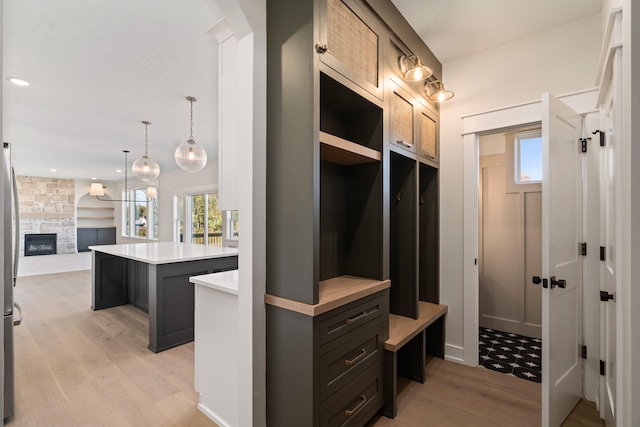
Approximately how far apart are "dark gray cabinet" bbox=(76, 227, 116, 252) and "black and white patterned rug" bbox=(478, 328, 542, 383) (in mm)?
11817

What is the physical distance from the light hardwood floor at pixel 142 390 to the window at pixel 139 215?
5671 millimetres

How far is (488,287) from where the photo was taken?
3676 mm

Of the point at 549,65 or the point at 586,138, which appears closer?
the point at 586,138

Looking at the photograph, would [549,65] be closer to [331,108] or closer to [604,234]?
[604,234]

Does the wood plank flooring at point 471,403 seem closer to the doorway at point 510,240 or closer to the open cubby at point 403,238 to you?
the open cubby at point 403,238

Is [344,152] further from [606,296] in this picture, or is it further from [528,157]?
[528,157]

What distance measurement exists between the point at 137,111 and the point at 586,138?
463 centimetres

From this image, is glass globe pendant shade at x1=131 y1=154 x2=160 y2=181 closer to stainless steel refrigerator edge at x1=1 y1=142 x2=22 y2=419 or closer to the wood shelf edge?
stainless steel refrigerator edge at x1=1 y1=142 x2=22 y2=419

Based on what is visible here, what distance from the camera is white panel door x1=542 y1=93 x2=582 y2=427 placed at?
75.4 inches

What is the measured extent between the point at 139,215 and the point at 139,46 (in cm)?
869

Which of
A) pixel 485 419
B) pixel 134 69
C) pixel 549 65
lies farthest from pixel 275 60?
pixel 485 419

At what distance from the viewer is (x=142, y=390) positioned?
2422mm

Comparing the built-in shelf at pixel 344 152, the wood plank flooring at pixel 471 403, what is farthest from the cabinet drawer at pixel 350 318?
the built-in shelf at pixel 344 152

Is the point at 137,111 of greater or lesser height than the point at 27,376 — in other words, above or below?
above
